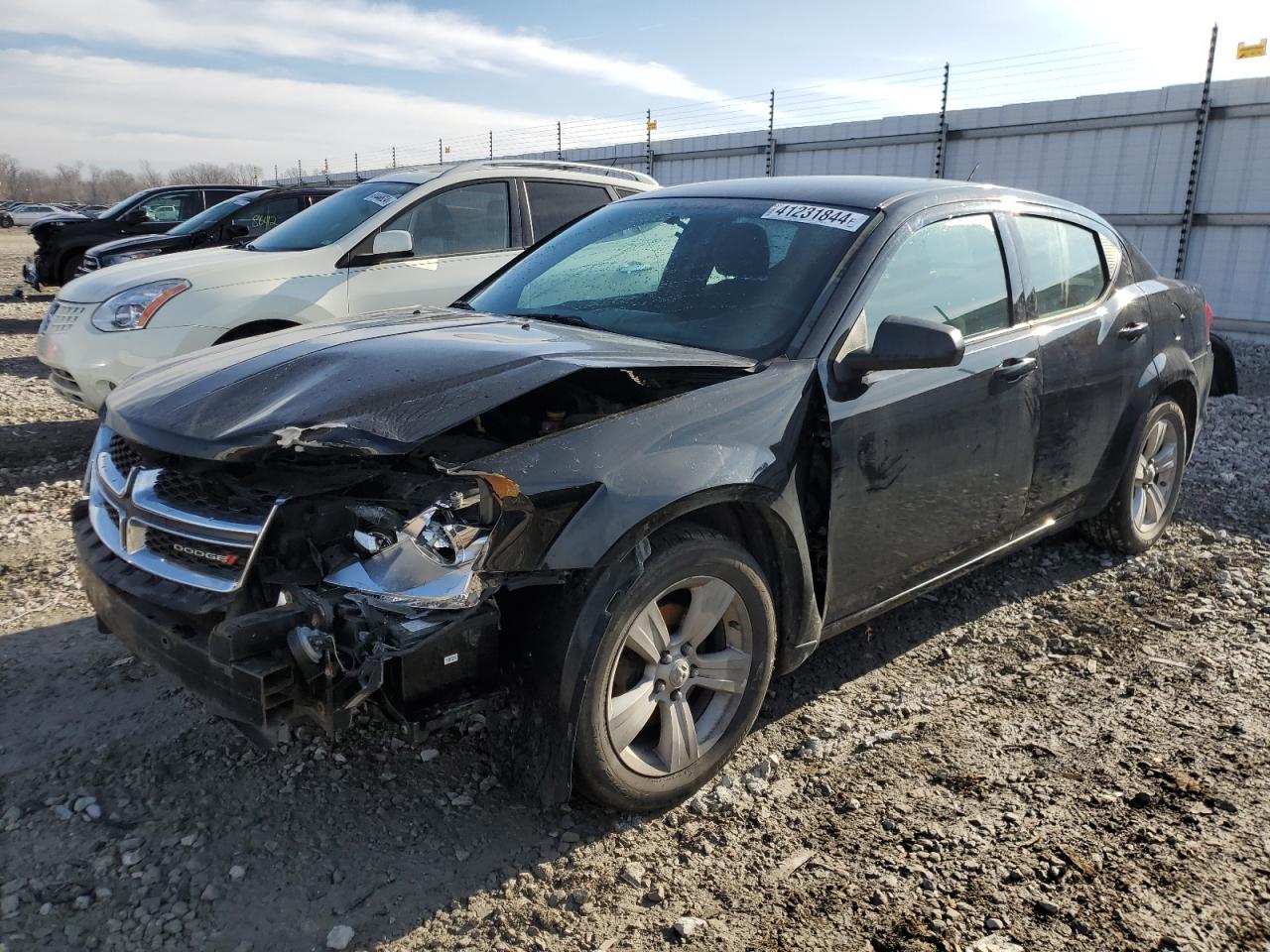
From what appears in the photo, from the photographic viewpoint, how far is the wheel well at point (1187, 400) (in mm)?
4645

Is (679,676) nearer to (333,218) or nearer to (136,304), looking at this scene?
(136,304)

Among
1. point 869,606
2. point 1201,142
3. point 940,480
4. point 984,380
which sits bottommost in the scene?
point 869,606

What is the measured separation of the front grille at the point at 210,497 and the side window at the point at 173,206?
12.7 meters

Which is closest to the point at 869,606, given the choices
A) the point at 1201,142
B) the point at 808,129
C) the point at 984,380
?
the point at 984,380

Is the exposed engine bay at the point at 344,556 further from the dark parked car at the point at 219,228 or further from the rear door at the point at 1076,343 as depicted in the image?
the dark parked car at the point at 219,228

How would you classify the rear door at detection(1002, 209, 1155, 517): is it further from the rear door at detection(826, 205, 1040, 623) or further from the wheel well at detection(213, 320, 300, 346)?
the wheel well at detection(213, 320, 300, 346)

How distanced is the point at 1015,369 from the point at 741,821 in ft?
6.45

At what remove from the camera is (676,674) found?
2621mm

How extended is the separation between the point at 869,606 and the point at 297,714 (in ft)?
6.27

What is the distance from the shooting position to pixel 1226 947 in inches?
87.2

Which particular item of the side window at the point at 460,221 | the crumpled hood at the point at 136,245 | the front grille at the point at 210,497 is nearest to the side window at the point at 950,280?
the front grille at the point at 210,497

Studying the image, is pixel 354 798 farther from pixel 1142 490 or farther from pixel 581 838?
pixel 1142 490

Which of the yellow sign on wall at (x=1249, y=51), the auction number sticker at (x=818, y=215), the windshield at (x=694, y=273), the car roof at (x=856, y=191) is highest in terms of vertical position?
the yellow sign on wall at (x=1249, y=51)

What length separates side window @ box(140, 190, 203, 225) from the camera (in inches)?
530
